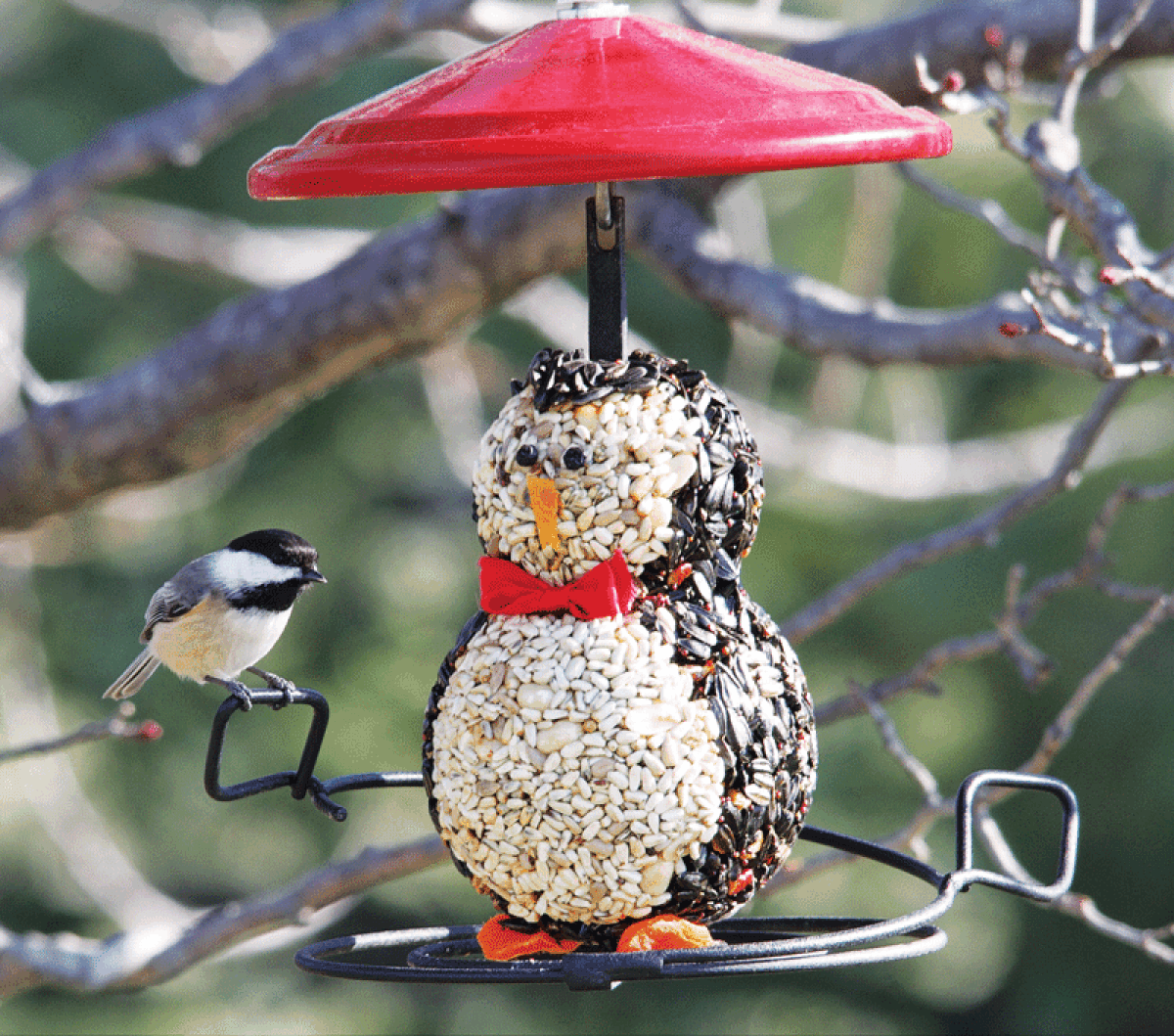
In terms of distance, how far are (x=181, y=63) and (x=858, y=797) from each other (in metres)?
4.28

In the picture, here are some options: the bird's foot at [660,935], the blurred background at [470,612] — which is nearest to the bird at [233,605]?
the bird's foot at [660,935]

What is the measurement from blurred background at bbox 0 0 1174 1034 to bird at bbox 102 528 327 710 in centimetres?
344

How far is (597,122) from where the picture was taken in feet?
4.72

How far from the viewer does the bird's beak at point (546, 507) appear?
1.71 m

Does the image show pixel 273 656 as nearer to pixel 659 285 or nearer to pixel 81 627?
pixel 81 627

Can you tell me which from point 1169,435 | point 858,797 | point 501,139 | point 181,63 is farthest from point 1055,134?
point 858,797

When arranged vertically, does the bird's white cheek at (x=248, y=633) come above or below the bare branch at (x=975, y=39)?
below

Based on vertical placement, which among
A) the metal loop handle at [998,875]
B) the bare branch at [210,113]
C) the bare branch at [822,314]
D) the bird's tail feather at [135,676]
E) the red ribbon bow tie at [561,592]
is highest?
the bare branch at [210,113]

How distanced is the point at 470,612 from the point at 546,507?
6.06 meters

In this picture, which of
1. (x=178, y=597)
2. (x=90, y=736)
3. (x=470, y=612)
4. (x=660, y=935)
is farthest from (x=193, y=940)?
(x=470, y=612)

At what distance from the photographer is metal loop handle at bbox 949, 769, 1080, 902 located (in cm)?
163

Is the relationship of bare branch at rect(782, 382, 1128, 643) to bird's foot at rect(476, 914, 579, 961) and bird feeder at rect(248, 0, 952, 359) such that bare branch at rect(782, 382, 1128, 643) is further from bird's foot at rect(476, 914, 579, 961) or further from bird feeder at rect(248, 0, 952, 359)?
bird feeder at rect(248, 0, 952, 359)

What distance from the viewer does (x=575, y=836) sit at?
171 centimetres

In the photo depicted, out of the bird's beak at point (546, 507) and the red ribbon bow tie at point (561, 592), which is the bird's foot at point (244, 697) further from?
the bird's beak at point (546, 507)
